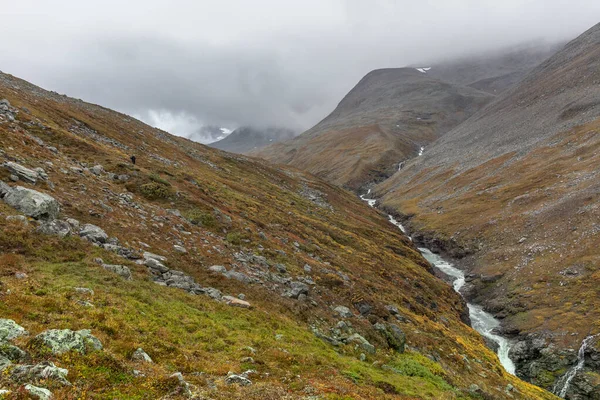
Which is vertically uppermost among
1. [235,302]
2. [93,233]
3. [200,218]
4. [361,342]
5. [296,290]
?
[200,218]

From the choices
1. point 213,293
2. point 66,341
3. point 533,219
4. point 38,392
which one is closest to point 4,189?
point 213,293

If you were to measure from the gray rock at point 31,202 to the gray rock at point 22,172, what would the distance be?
216cm

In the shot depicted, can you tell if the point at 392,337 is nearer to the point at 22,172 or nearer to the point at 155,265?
the point at 155,265

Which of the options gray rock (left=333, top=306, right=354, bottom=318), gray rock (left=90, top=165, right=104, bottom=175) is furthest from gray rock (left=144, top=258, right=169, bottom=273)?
gray rock (left=90, top=165, right=104, bottom=175)

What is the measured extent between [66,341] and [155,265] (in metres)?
10.9

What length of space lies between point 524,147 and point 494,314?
96763 mm

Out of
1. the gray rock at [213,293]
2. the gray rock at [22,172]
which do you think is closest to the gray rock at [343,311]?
the gray rock at [213,293]

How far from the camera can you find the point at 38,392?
766 centimetres

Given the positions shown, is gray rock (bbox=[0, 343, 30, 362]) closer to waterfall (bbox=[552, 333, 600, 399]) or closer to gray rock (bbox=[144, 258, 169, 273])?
gray rock (bbox=[144, 258, 169, 273])

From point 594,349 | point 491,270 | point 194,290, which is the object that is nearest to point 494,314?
point 491,270

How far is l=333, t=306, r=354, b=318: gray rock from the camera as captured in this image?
83.4 feet

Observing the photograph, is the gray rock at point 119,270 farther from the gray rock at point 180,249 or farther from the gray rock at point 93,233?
the gray rock at point 180,249

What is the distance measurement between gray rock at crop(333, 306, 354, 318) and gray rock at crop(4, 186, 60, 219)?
63.2ft

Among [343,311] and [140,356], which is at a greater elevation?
[140,356]
